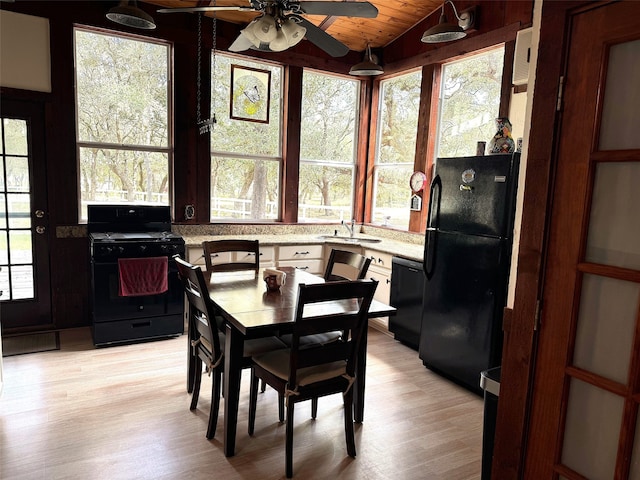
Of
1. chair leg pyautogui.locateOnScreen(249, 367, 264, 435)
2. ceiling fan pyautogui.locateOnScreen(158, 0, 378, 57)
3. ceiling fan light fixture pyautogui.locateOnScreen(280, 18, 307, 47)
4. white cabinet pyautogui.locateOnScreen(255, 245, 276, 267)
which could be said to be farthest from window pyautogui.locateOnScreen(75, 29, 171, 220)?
chair leg pyautogui.locateOnScreen(249, 367, 264, 435)

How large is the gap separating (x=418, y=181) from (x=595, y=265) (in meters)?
3.35

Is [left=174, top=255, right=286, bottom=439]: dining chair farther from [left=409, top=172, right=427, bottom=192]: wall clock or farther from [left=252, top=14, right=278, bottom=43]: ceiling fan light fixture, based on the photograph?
[left=409, top=172, right=427, bottom=192]: wall clock

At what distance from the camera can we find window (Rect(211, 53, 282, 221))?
4.62 meters

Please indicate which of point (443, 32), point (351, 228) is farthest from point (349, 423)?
point (351, 228)

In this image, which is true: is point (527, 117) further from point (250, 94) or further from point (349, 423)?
point (250, 94)

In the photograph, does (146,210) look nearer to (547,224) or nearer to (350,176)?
(350,176)

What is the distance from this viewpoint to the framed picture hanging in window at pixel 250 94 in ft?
15.2

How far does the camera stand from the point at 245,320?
2.08m

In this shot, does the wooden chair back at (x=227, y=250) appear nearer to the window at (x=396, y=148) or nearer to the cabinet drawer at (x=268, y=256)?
the cabinet drawer at (x=268, y=256)

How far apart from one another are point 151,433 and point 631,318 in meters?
2.36

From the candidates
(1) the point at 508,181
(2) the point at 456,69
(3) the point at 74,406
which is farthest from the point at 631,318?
(2) the point at 456,69

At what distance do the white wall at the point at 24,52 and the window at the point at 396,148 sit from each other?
3471 millimetres

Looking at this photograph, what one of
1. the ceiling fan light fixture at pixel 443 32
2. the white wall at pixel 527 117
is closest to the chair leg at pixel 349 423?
the white wall at pixel 527 117

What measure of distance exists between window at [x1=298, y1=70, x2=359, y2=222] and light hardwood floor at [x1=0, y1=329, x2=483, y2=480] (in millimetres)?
2496
